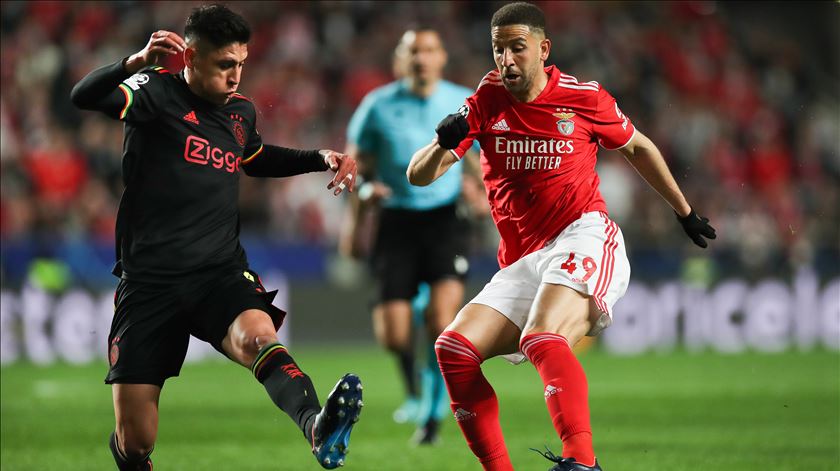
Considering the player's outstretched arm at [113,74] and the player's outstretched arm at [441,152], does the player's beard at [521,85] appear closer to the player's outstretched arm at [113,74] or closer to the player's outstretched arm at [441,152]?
the player's outstretched arm at [441,152]

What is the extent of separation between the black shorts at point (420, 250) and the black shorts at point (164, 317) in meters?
3.41

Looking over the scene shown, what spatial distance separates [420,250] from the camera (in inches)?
347

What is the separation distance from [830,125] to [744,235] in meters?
3.99

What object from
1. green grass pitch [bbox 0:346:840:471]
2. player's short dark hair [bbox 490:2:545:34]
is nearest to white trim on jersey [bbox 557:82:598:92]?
player's short dark hair [bbox 490:2:545:34]

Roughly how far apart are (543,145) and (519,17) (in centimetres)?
59

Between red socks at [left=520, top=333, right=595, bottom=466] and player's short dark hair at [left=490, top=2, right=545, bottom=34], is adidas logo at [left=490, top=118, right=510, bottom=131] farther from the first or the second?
red socks at [left=520, top=333, right=595, bottom=466]

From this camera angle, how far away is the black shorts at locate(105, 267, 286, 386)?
17.5 ft

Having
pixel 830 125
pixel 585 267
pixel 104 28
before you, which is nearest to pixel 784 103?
pixel 830 125

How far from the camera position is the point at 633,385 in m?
12.2

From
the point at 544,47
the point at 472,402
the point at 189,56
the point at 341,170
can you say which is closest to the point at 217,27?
the point at 189,56

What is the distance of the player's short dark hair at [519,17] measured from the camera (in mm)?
5492

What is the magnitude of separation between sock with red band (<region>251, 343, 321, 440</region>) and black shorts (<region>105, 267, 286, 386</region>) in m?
0.30

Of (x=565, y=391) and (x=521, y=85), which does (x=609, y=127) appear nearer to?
(x=521, y=85)

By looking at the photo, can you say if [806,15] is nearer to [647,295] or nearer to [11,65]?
[647,295]
